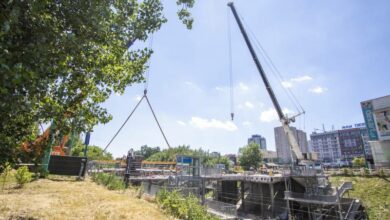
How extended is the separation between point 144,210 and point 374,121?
46790 mm

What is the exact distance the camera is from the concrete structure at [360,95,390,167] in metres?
35.8

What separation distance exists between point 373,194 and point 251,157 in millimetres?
39656

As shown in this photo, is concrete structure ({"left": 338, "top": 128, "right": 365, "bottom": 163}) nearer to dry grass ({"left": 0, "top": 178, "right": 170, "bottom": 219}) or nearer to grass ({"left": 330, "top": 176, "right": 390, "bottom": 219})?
grass ({"left": 330, "top": 176, "right": 390, "bottom": 219})

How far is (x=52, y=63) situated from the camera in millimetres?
4156

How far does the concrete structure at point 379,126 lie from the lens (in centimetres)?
3581

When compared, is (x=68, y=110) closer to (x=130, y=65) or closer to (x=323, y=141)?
(x=130, y=65)

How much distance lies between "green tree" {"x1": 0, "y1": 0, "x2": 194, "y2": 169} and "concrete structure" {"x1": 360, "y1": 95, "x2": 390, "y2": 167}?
44.2m

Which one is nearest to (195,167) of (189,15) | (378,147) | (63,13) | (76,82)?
(189,15)

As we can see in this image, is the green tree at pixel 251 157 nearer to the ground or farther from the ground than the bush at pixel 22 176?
farther from the ground

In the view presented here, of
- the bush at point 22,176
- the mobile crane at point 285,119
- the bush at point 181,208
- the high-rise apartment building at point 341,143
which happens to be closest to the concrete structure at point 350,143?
the high-rise apartment building at point 341,143

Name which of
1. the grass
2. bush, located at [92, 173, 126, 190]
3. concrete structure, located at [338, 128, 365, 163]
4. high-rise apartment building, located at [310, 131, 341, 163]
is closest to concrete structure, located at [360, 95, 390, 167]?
the grass

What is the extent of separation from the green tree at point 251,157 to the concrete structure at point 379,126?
28.6m

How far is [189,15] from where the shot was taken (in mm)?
9008

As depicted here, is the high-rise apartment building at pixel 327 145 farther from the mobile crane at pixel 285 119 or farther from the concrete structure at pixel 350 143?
the mobile crane at pixel 285 119
